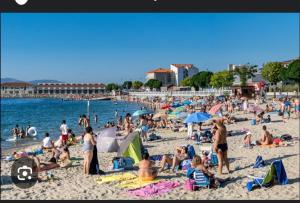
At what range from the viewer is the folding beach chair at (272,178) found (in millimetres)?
7402

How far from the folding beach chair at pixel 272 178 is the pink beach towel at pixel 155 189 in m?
1.52

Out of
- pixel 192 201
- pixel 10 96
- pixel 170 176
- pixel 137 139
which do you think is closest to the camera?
pixel 192 201

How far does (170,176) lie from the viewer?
28.9ft

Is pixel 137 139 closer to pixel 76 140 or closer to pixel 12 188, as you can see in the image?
pixel 12 188

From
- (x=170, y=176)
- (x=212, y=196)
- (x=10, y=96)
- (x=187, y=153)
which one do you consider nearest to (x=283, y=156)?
(x=187, y=153)

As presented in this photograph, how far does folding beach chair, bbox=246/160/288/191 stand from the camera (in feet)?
24.3

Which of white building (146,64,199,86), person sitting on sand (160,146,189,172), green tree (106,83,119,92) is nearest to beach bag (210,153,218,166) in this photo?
person sitting on sand (160,146,189,172)

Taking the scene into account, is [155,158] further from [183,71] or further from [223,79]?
[183,71]

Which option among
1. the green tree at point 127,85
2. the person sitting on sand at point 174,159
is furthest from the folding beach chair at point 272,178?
the green tree at point 127,85

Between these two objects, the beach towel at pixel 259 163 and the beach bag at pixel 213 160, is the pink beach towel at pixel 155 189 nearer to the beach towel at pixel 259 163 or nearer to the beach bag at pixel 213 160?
the beach bag at pixel 213 160

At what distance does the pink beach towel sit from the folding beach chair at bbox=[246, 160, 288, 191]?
1.52m

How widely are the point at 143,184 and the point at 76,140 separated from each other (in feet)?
28.0
